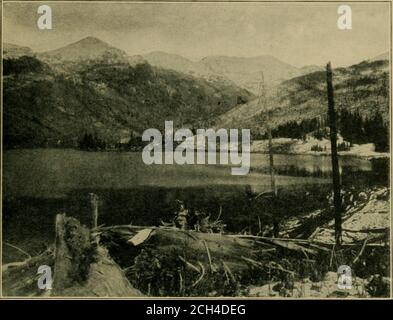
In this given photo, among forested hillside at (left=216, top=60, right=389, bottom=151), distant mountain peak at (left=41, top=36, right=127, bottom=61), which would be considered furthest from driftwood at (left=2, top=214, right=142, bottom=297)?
forested hillside at (left=216, top=60, right=389, bottom=151)

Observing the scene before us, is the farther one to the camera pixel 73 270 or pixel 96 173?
pixel 96 173

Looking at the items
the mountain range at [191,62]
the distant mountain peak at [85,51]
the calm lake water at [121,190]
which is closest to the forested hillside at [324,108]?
the mountain range at [191,62]

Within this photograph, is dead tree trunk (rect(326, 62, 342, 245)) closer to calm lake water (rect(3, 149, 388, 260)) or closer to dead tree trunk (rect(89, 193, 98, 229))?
calm lake water (rect(3, 149, 388, 260))

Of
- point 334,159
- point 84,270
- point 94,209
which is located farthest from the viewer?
point 334,159

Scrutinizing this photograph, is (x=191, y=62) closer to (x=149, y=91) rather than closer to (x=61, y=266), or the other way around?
(x=149, y=91)

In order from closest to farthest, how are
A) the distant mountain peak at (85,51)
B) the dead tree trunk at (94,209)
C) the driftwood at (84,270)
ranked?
the driftwood at (84,270)
the dead tree trunk at (94,209)
the distant mountain peak at (85,51)

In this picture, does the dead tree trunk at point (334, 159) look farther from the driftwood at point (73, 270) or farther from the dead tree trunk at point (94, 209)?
the dead tree trunk at point (94, 209)

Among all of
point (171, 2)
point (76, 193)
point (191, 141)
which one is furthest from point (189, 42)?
point (76, 193)

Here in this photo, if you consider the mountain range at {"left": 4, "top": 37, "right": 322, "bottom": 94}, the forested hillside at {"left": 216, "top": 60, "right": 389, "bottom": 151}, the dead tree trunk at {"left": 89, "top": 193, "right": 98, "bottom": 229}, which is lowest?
the dead tree trunk at {"left": 89, "top": 193, "right": 98, "bottom": 229}

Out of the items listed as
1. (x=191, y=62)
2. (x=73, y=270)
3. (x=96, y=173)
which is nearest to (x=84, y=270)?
(x=73, y=270)
